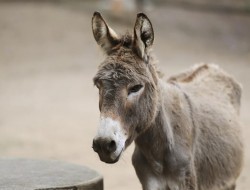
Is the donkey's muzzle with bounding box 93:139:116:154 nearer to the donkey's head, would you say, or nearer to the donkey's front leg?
the donkey's head

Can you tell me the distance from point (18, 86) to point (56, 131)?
13.2 ft

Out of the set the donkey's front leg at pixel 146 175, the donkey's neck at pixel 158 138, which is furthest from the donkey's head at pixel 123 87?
the donkey's front leg at pixel 146 175

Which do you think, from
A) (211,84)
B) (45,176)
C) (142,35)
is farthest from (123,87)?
(211,84)

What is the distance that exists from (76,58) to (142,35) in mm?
12826

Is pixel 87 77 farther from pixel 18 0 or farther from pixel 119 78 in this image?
pixel 119 78

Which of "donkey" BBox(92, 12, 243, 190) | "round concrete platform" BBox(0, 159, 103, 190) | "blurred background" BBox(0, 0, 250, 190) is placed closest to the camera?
"donkey" BBox(92, 12, 243, 190)

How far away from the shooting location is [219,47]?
17500mm

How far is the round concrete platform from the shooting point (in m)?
4.66

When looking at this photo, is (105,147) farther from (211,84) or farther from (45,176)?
(211,84)

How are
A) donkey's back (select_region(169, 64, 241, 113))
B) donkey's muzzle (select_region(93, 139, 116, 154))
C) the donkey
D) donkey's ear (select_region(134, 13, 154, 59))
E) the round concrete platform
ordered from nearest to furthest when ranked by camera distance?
1. donkey's muzzle (select_region(93, 139, 116, 154))
2. the donkey
3. donkey's ear (select_region(134, 13, 154, 59))
4. the round concrete platform
5. donkey's back (select_region(169, 64, 241, 113))

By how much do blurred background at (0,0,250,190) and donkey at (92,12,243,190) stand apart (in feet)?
7.14

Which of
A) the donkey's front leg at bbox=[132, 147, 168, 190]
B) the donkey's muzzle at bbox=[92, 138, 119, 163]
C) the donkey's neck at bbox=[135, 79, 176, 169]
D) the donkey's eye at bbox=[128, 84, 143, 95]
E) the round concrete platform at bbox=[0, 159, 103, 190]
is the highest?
the donkey's eye at bbox=[128, 84, 143, 95]

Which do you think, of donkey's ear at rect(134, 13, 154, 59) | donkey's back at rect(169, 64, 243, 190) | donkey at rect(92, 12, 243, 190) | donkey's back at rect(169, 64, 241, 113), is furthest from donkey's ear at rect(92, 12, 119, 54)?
donkey's back at rect(169, 64, 241, 113)

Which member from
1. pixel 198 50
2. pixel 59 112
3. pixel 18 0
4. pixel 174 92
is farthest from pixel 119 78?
pixel 18 0
